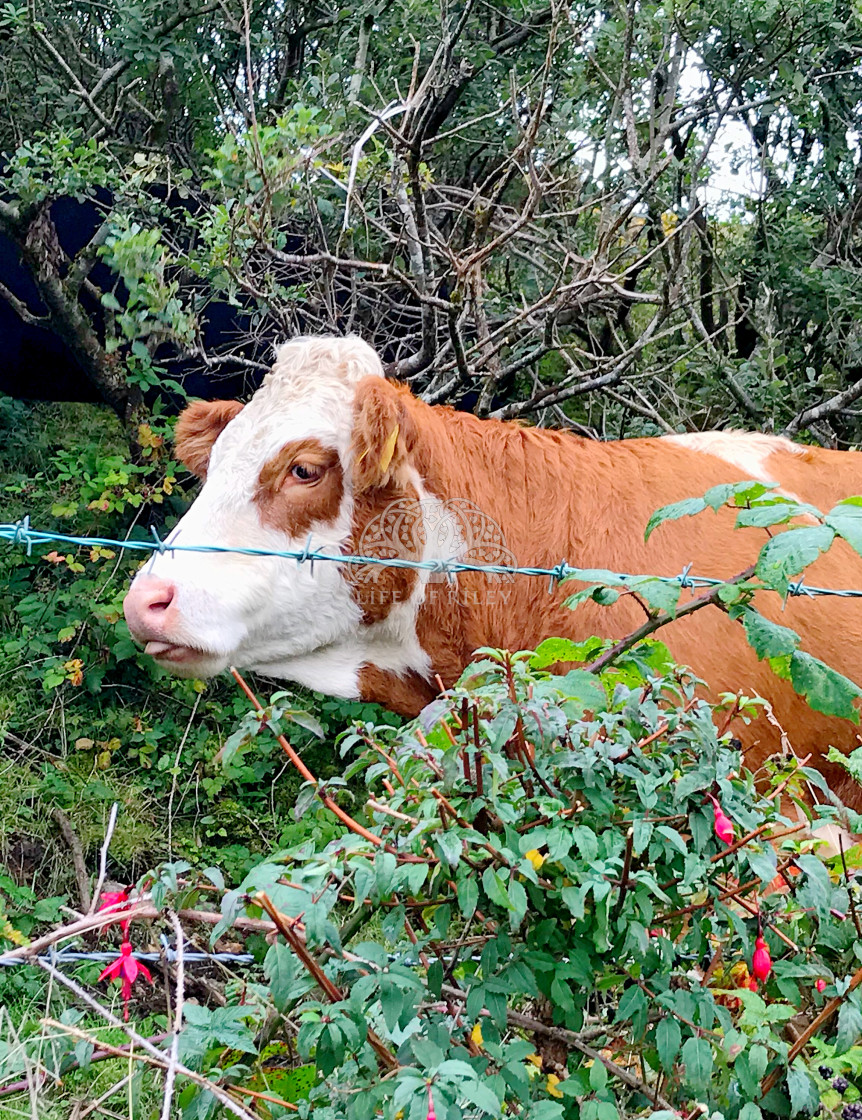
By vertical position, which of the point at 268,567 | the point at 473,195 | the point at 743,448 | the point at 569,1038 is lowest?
the point at 569,1038

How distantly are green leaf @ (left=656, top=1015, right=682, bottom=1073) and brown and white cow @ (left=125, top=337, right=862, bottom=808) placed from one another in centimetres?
142

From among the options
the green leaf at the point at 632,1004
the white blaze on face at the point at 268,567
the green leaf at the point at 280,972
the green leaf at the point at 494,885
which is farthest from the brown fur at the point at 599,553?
the green leaf at the point at 280,972

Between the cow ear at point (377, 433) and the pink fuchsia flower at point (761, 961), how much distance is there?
157 cm

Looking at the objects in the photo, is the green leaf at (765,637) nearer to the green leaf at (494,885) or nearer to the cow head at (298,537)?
the green leaf at (494,885)

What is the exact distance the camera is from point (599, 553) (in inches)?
110

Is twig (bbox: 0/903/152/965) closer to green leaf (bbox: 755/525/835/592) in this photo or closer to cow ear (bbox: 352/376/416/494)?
green leaf (bbox: 755/525/835/592)

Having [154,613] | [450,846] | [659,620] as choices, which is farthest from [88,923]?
[154,613]

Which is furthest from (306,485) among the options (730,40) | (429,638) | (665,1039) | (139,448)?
(730,40)

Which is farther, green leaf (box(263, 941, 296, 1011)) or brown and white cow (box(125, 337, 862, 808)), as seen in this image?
brown and white cow (box(125, 337, 862, 808))

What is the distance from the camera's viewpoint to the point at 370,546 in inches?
108

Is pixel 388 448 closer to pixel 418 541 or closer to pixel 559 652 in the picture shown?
pixel 418 541

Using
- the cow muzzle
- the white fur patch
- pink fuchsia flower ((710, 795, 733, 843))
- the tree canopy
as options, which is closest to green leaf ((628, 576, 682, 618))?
pink fuchsia flower ((710, 795, 733, 843))

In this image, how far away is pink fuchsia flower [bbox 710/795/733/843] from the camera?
4.19 feet

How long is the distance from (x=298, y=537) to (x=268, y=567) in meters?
0.11
